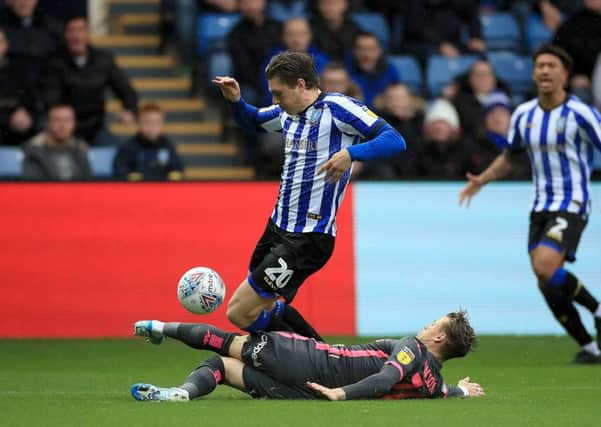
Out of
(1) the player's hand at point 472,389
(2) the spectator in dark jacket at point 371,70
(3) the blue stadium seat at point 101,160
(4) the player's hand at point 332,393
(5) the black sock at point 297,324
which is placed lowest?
(1) the player's hand at point 472,389

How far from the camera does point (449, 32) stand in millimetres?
16016

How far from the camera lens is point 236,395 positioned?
793cm

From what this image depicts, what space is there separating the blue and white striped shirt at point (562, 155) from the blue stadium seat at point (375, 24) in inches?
220

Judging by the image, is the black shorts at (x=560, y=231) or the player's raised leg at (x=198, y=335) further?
the black shorts at (x=560, y=231)

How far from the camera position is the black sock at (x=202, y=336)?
7.41m

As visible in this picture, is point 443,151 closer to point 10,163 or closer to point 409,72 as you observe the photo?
point 409,72

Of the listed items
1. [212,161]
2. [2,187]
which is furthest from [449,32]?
[2,187]

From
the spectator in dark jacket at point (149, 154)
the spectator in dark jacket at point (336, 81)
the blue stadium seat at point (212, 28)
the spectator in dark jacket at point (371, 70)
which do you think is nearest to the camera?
the spectator in dark jacket at point (149, 154)

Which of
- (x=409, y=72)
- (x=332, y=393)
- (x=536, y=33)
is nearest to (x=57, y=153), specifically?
(x=409, y=72)

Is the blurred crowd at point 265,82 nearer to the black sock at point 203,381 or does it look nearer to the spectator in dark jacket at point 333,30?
the spectator in dark jacket at point 333,30

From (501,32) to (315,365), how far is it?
9931 mm

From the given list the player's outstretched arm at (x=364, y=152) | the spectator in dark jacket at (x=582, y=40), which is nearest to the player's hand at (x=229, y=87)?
the player's outstretched arm at (x=364, y=152)

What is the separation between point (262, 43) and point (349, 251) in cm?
303

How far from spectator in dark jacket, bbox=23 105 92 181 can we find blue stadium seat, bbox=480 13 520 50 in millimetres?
5832
